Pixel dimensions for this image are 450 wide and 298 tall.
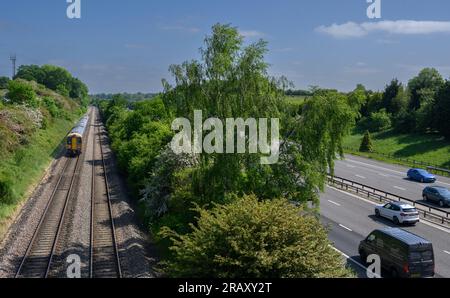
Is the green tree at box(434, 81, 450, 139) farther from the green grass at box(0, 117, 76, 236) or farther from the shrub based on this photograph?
the shrub

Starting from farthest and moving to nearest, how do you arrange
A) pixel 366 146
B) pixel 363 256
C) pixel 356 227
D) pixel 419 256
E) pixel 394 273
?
pixel 366 146
pixel 356 227
pixel 363 256
pixel 394 273
pixel 419 256

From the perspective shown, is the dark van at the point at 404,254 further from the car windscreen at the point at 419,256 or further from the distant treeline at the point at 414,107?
the distant treeline at the point at 414,107

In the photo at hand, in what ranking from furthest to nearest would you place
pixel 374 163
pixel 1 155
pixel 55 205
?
pixel 374 163, pixel 1 155, pixel 55 205

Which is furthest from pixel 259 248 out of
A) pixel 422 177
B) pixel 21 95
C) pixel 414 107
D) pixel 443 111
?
pixel 414 107

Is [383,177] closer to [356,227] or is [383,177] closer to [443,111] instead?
[356,227]
